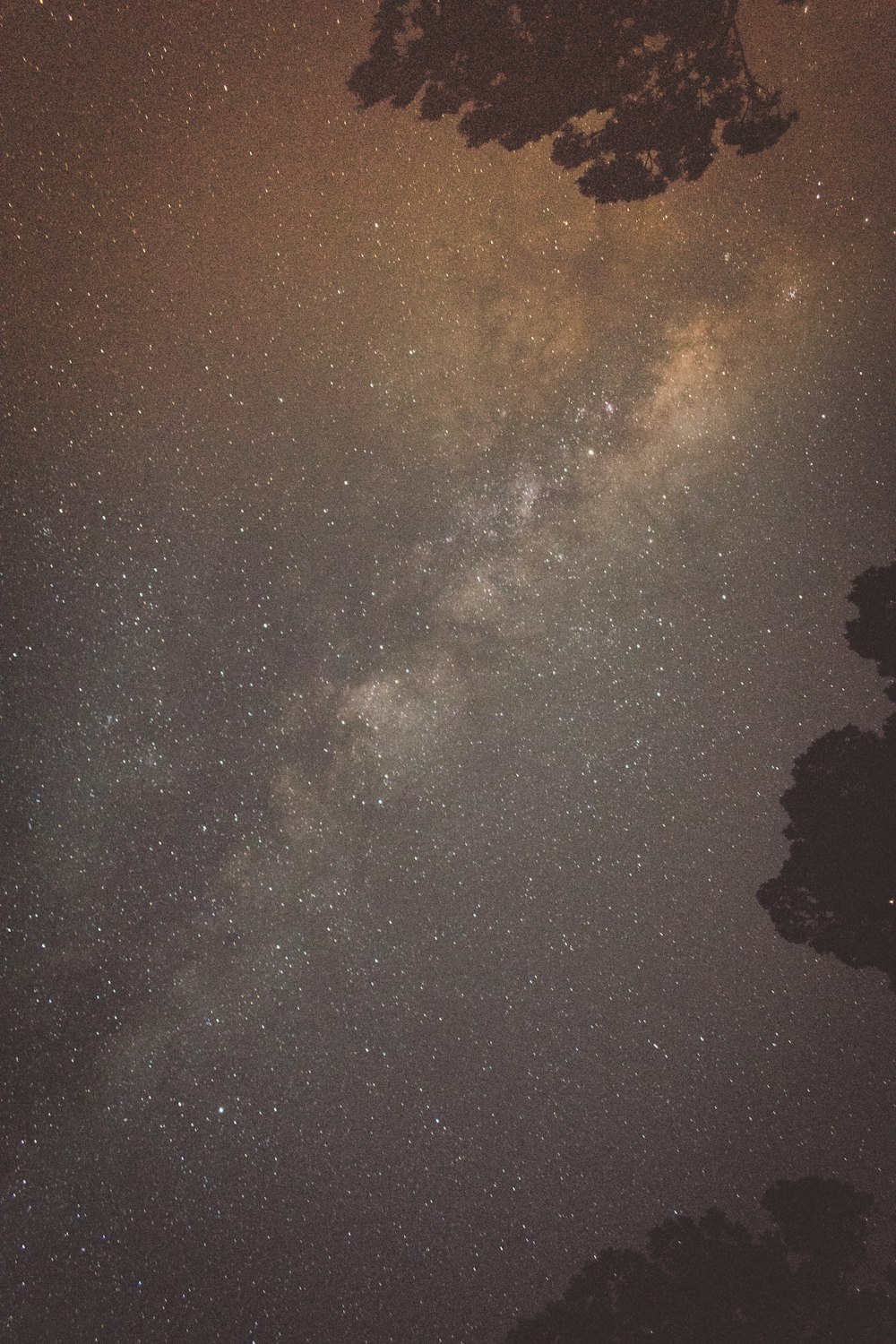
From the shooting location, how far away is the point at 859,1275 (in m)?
7.10

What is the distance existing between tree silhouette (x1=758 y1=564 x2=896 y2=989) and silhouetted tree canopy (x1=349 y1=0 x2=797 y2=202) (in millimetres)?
3002

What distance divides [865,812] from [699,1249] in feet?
18.5

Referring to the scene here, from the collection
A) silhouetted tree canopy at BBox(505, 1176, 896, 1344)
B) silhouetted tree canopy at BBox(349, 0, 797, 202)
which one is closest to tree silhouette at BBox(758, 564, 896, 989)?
silhouetted tree canopy at BBox(349, 0, 797, 202)

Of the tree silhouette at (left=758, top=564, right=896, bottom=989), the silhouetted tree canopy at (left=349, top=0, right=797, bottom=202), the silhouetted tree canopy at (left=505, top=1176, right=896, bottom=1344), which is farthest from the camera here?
the silhouetted tree canopy at (left=505, top=1176, right=896, bottom=1344)

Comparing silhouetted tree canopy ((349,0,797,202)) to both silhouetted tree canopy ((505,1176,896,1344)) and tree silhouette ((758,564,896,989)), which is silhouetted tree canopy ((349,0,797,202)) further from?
silhouetted tree canopy ((505,1176,896,1344))

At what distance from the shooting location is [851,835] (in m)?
4.82

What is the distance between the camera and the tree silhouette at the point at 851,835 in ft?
15.5

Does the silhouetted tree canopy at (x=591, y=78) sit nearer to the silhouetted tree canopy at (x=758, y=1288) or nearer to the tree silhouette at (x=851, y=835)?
the tree silhouette at (x=851, y=835)

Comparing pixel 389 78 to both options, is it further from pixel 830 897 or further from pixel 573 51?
pixel 830 897

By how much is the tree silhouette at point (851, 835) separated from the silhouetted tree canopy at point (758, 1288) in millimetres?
3861

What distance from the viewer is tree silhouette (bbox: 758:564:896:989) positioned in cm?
472

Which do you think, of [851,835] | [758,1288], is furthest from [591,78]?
[758,1288]

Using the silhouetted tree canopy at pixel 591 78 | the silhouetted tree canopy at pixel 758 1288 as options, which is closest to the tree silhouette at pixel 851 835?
the silhouetted tree canopy at pixel 591 78

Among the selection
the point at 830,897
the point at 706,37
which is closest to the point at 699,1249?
the point at 830,897
